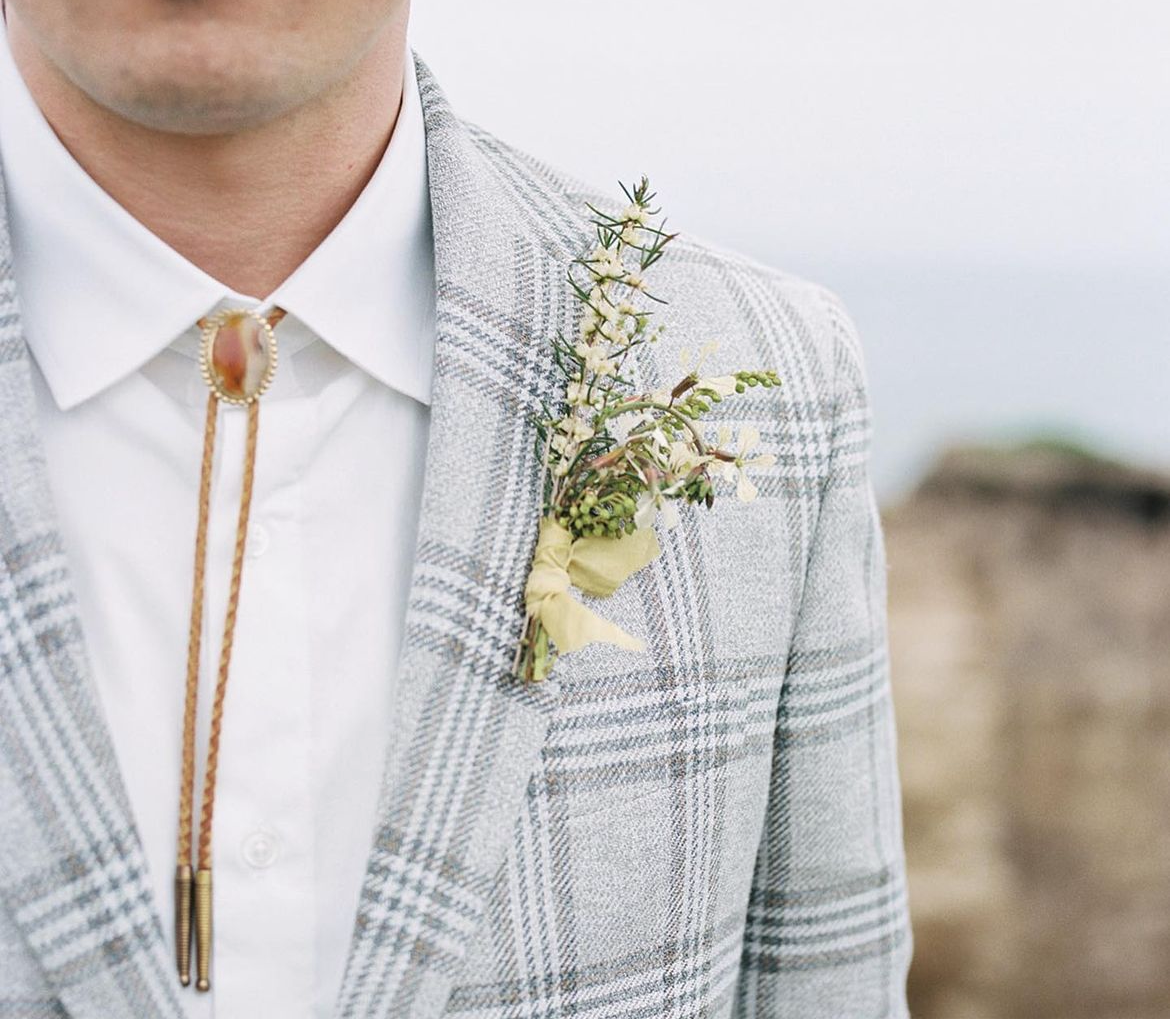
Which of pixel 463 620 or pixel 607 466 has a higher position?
pixel 607 466

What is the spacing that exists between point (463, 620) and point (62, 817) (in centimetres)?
34

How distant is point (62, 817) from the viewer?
107 cm

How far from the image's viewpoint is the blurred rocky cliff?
379 centimetres

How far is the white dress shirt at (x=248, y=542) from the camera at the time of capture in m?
1.15

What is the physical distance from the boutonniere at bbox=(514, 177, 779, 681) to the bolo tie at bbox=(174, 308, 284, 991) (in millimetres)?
241

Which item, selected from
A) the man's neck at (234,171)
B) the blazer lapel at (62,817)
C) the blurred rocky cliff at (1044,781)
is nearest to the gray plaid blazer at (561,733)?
the blazer lapel at (62,817)

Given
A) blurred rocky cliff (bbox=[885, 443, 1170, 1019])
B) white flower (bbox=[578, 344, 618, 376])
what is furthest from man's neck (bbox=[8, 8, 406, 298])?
blurred rocky cliff (bbox=[885, 443, 1170, 1019])

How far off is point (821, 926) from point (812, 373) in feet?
1.86

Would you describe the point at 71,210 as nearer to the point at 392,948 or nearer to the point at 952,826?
the point at 392,948

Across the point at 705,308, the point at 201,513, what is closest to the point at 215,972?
the point at 201,513

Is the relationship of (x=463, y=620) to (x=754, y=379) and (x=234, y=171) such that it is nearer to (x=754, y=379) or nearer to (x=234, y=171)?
(x=754, y=379)

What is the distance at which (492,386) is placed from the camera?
1.28m

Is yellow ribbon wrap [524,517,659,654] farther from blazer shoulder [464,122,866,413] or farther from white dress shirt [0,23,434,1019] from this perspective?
blazer shoulder [464,122,866,413]

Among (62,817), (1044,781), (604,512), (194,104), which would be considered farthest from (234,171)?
(1044,781)
